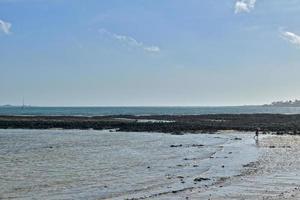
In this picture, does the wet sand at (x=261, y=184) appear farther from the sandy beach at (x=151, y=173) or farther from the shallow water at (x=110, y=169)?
the shallow water at (x=110, y=169)

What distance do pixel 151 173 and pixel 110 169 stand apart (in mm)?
2925

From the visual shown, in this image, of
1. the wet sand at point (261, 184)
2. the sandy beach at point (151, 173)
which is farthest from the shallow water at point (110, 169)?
the wet sand at point (261, 184)

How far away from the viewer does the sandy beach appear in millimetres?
21031

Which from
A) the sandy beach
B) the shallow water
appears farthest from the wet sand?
the shallow water

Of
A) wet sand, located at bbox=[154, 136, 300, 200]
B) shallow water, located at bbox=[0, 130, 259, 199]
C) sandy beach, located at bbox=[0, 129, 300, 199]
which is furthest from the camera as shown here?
shallow water, located at bbox=[0, 130, 259, 199]

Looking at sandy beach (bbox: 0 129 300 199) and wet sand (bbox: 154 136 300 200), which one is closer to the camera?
wet sand (bbox: 154 136 300 200)

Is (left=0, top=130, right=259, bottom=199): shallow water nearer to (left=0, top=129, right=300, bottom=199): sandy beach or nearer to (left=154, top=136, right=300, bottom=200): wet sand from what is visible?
(left=0, top=129, right=300, bottom=199): sandy beach

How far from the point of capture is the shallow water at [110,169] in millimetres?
22016

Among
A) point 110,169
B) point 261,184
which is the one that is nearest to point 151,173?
point 110,169

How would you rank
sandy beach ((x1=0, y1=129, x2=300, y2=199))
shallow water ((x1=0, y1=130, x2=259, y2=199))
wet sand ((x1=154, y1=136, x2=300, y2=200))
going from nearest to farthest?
wet sand ((x1=154, y1=136, x2=300, y2=200))
sandy beach ((x1=0, y1=129, x2=300, y2=199))
shallow water ((x1=0, y1=130, x2=259, y2=199))

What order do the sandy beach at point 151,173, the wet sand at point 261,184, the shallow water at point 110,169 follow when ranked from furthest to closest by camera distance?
the shallow water at point 110,169 → the sandy beach at point 151,173 → the wet sand at point 261,184

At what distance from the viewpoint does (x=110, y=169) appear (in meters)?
A: 29.4

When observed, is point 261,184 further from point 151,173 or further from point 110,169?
point 110,169

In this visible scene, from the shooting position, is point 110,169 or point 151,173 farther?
point 110,169
